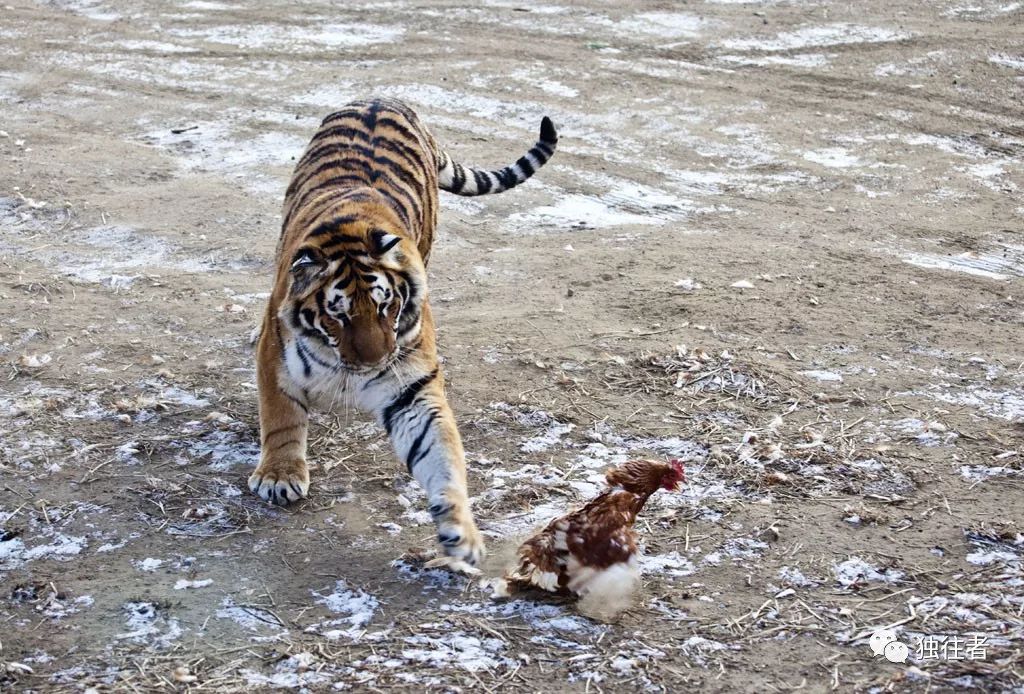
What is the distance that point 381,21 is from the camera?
10.7 meters

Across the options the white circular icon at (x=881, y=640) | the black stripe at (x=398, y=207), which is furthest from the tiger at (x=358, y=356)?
→ the white circular icon at (x=881, y=640)

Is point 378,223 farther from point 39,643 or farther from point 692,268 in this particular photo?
point 692,268

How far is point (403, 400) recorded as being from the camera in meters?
4.00

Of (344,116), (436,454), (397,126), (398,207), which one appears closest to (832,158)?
(397,126)

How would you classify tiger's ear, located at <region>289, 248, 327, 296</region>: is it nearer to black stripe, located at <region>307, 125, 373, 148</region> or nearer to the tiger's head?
the tiger's head

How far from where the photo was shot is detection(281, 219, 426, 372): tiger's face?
3.82m

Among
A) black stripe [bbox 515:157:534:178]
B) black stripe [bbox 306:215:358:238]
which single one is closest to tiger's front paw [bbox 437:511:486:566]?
black stripe [bbox 306:215:358:238]

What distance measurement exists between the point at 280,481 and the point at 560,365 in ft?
4.90

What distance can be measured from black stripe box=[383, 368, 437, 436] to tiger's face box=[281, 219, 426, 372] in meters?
0.14

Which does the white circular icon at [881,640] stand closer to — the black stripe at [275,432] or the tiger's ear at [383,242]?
the tiger's ear at [383,242]

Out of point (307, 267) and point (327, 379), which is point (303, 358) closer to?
point (327, 379)

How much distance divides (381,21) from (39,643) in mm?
8410

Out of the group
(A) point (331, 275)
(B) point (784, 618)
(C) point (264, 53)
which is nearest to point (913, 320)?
(B) point (784, 618)

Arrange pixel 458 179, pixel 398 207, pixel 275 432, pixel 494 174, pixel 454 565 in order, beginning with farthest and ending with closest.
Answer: pixel 494 174
pixel 458 179
pixel 398 207
pixel 275 432
pixel 454 565
